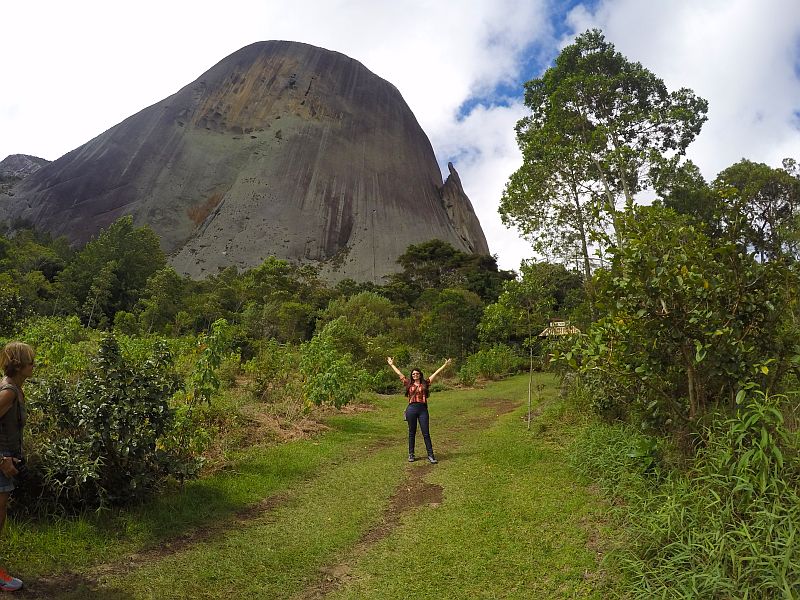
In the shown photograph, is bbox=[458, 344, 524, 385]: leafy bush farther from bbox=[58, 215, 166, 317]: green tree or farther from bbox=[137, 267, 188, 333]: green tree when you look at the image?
bbox=[58, 215, 166, 317]: green tree

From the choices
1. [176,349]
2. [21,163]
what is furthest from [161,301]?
[21,163]

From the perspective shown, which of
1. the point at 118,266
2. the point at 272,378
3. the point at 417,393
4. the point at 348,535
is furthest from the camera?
the point at 118,266

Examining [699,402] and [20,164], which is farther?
[20,164]

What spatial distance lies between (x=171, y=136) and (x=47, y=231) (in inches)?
741

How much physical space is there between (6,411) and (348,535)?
2928mm

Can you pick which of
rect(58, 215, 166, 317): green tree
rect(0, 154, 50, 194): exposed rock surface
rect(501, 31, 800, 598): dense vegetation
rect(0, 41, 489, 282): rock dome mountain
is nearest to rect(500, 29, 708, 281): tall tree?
rect(501, 31, 800, 598): dense vegetation

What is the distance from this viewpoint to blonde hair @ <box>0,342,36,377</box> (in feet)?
11.2

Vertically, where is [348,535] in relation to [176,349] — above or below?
below

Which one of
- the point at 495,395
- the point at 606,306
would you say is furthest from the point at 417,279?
the point at 606,306

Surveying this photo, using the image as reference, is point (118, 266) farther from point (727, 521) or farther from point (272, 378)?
point (727, 521)

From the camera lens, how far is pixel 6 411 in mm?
3346

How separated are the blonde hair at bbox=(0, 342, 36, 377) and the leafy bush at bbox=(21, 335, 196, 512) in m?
1.06

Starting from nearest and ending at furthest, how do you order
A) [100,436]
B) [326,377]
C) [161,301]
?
[100,436], [326,377], [161,301]

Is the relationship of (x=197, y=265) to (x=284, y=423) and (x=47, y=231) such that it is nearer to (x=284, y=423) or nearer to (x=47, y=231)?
(x=47, y=231)
